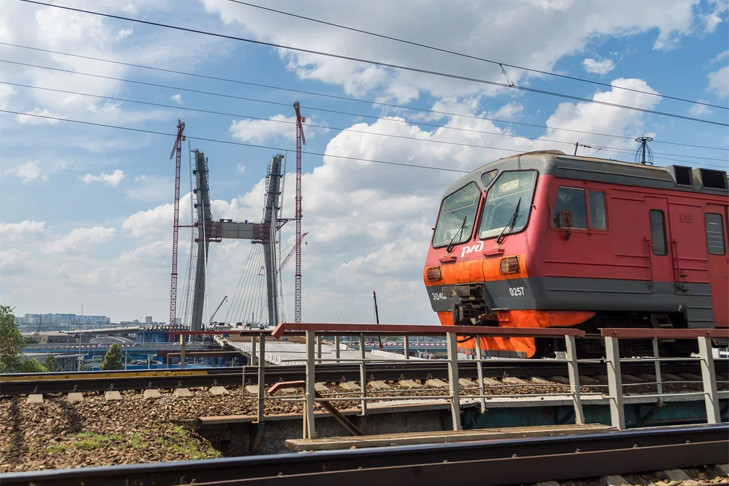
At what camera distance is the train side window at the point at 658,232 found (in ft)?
36.0

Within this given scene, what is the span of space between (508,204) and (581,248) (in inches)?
60.0

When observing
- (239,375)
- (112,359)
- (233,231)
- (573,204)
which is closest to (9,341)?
(112,359)

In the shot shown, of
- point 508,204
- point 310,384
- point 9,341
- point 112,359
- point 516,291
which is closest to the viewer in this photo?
point 310,384

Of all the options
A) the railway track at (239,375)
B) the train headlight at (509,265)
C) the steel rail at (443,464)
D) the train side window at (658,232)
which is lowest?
the steel rail at (443,464)

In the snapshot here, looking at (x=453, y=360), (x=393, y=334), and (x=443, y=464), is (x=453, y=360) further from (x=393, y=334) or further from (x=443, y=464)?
(x=443, y=464)

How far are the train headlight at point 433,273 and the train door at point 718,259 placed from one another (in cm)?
539

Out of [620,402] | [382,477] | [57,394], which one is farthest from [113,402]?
[620,402]

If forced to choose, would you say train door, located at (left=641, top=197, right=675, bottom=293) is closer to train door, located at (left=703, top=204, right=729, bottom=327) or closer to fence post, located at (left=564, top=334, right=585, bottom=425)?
train door, located at (left=703, top=204, right=729, bottom=327)

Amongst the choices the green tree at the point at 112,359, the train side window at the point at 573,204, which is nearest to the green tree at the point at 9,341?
the green tree at the point at 112,359

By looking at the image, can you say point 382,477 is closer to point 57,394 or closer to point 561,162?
point 57,394

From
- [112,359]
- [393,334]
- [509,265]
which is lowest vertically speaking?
[112,359]

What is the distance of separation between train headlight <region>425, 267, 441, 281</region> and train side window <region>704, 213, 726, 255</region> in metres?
5.43

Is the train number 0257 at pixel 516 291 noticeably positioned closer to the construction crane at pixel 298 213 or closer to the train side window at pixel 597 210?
the train side window at pixel 597 210

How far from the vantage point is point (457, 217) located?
472 inches
